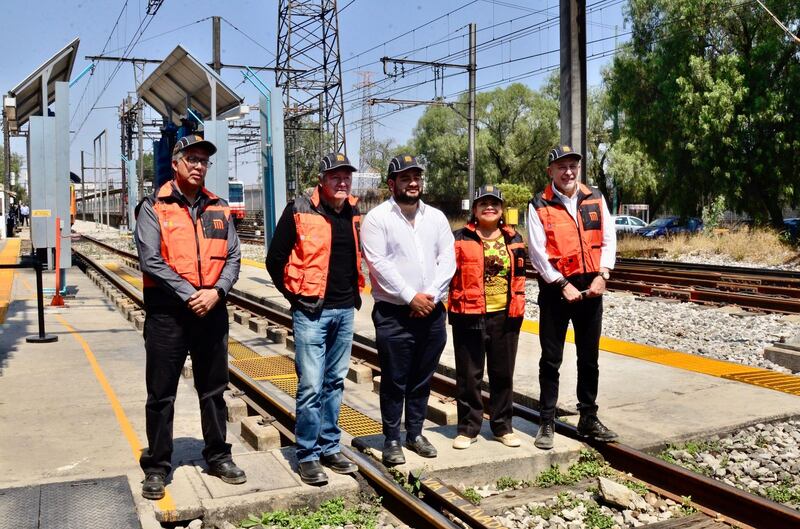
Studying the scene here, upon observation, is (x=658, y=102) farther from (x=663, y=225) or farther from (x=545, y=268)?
(x=545, y=268)

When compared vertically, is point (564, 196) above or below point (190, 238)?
above

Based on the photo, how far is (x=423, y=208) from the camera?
550cm

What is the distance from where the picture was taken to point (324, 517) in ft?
15.6

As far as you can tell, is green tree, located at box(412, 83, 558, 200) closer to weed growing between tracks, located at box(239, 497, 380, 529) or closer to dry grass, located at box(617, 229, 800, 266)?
dry grass, located at box(617, 229, 800, 266)

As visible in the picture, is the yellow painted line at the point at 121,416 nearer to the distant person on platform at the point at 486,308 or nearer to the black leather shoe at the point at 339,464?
the black leather shoe at the point at 339,464

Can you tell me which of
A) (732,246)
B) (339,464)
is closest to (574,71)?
(339,464)

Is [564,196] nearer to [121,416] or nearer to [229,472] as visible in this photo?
[229,472]

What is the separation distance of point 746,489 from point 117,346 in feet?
26.5

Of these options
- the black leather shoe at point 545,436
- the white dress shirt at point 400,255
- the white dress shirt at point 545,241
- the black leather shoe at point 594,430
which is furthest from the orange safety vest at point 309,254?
the black leather shoe at point 594,430

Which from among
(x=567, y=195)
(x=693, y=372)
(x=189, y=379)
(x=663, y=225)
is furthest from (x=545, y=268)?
(x=663, y=225)

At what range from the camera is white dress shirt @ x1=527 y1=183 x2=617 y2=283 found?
573cm

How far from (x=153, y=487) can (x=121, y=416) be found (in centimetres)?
247

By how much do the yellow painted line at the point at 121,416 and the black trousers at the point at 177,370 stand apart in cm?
27

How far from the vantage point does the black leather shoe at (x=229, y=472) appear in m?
4.98
